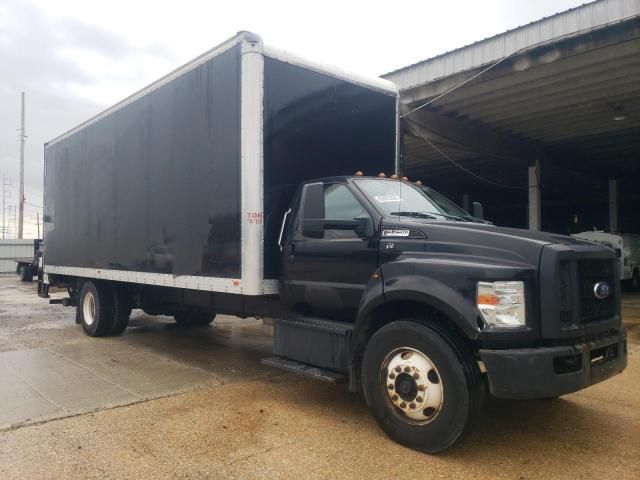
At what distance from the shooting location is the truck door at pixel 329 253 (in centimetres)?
463

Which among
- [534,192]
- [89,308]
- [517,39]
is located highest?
[517,39]

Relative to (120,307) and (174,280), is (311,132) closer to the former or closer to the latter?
(174,280)

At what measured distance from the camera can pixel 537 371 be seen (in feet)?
11.6

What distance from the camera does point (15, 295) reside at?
57.5 feet

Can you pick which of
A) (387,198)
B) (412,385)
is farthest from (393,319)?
(387,198)

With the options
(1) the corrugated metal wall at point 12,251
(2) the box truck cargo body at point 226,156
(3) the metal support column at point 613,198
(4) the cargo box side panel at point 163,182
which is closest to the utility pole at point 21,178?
(1) the corrugated metal wall at point 12,251

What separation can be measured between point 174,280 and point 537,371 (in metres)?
4.29

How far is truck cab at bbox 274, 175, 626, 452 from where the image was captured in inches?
143

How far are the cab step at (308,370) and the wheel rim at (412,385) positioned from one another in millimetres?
568

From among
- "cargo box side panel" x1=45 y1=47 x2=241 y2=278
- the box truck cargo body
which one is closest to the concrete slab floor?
the box truck cargo body

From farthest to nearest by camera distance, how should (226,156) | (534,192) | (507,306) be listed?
(534,192)
(226,156)
(507,306)

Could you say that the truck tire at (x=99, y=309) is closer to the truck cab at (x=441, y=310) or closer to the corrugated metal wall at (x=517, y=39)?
the truck cab at (x=441, y=310)

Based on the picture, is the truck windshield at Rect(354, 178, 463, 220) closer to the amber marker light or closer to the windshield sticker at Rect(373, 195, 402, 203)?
the windshield sticker at Rect(373, 195, 402, 203)

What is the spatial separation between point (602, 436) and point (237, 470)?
9.53 feet
